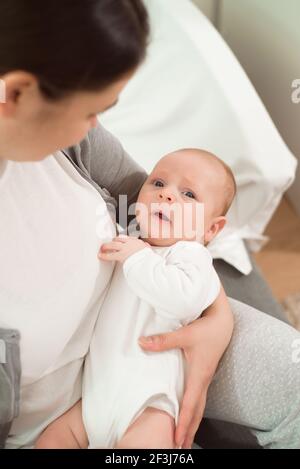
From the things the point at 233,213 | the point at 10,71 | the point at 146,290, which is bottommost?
the point at 233,213

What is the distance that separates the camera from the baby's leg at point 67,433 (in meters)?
0.85

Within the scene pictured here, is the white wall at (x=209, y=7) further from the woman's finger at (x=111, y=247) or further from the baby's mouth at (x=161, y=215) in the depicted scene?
the woman's finger at (x=111, y=247)

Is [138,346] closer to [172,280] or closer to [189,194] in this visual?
[172,280]

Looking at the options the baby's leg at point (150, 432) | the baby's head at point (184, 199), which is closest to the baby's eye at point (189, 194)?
the baby's head at point (184, 199)

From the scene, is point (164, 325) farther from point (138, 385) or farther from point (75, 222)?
point (75, 222)

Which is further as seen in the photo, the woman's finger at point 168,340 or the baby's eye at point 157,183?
the baby's eye at point 157,183

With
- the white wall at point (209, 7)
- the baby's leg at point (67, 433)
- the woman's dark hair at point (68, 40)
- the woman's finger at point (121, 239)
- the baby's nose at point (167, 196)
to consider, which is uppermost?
the woman's dark hair at point (68, 40)

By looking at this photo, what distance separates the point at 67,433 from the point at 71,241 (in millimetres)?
319

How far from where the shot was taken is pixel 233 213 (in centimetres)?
169

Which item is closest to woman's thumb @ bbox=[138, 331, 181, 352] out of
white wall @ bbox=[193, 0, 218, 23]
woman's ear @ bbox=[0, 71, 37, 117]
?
woman's ear @ bbox=[0, 71, 37, 117]

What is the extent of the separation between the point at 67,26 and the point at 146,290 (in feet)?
1.49

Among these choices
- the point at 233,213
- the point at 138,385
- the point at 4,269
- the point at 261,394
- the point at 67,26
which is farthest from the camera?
the point at 233,213

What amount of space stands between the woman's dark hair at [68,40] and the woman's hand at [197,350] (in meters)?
0.47
